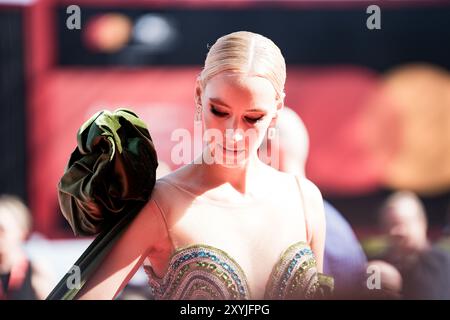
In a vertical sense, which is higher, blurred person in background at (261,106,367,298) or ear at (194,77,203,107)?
ear at (194,77,203,107)

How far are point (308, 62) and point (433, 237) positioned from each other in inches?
44.6

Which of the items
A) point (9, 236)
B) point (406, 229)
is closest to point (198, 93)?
point (9, 236)

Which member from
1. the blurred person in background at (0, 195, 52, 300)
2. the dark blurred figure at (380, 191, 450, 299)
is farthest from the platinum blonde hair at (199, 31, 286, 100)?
the blurred person in background at (0, 195, 52, 300)

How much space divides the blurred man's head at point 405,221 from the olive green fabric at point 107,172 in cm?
183

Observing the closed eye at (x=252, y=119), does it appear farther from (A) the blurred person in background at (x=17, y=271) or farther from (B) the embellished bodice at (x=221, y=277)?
(A) the blurred person in background at (x=17, y=271)

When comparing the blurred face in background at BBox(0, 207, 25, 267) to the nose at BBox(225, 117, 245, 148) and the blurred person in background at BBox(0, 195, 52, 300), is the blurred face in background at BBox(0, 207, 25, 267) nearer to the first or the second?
the blurred person in background at BBox(0, 195, 52, 300)

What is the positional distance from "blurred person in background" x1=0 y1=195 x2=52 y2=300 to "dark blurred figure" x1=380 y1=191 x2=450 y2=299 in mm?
1407

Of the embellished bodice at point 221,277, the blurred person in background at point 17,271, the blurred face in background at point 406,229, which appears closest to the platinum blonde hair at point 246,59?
the embellished bodice at point 221,277

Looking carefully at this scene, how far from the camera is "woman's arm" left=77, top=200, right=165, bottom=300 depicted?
5.59ft

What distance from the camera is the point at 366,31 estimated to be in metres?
4.14

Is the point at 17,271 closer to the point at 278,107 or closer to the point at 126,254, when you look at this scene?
the point at 126,254
